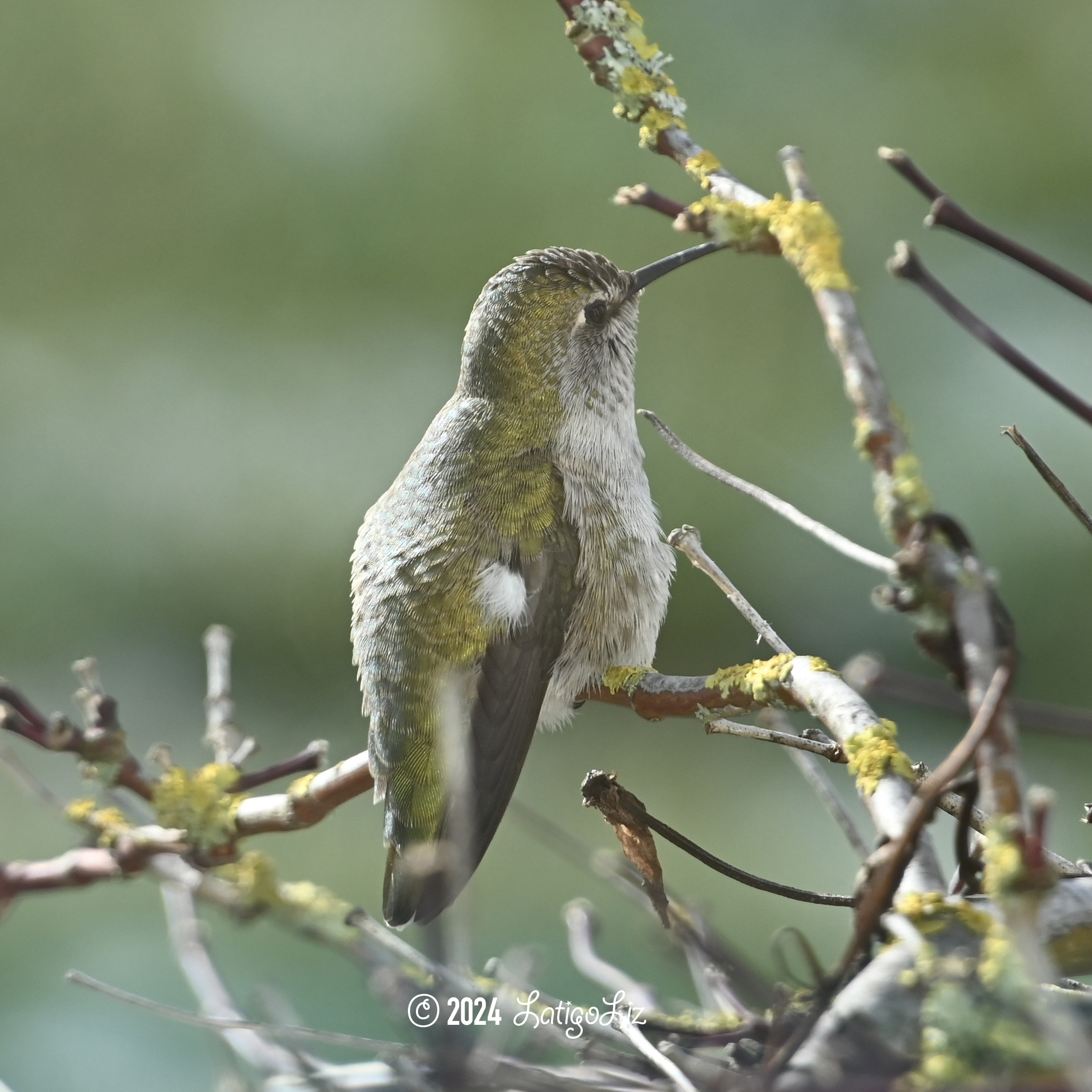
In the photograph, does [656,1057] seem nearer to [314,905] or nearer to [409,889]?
[314,905]

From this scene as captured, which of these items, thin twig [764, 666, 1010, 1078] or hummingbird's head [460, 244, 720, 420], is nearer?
thin twig [764, 666, 1010, 1078]

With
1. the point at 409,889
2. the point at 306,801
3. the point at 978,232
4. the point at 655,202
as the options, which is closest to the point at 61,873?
the point at 306,801

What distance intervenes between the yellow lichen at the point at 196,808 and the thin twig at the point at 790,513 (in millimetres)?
372

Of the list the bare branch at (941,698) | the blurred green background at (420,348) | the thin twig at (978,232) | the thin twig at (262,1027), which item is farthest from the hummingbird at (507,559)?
the blurred green background at (420,348)

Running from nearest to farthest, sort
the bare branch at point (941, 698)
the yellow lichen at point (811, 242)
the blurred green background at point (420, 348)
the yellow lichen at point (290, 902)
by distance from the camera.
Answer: the bare branch at point (941, 698), the yellow lichen at point (811, 242), the yellow lichen at point (290, 902), the blurred green background at point (420, 348)

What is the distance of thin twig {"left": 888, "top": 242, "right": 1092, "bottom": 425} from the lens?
381mm

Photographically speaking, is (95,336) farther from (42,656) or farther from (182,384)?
(42,656)

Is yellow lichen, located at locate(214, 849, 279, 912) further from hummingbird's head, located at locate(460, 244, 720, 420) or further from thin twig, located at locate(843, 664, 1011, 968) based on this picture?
hummingbird's head, located at locate(460, 244, 720, 420)

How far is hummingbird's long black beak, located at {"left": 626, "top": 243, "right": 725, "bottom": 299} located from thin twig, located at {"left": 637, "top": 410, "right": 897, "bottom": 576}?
0.55ft

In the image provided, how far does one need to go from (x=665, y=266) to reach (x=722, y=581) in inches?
18.0

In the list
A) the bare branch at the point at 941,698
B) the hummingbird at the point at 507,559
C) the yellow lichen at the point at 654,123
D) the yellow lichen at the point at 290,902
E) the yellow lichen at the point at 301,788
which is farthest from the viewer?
the hummingbird at the point at 507,559

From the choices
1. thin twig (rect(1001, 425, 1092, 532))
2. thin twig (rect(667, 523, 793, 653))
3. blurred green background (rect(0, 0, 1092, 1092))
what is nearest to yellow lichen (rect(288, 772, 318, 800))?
thin twig (rect(667, 523, 793, 653))

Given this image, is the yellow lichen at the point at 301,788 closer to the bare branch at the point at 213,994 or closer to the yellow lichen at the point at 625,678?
the bare branch at the point at 213,994

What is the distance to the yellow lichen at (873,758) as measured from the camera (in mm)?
501
